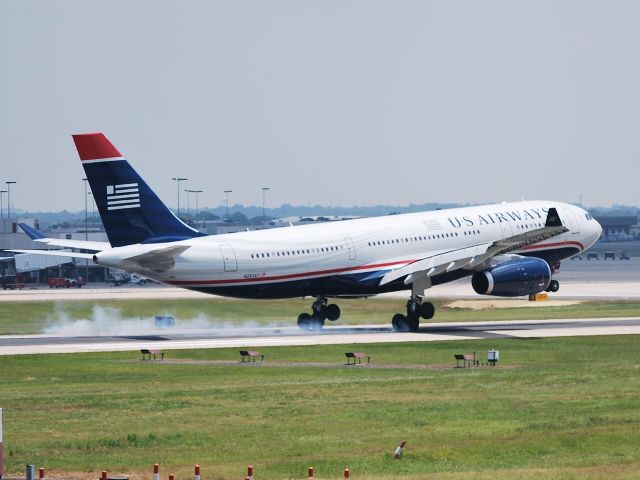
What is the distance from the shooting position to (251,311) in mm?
97000

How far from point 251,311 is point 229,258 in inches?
1014

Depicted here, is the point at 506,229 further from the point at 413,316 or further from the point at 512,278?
the point at 413,316

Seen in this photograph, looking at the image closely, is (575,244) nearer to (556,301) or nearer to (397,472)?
(556,301)

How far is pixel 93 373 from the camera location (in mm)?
56906

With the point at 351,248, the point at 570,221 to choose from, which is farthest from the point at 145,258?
the point at 570,221

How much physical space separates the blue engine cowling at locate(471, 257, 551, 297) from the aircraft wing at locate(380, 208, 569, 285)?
0.82m

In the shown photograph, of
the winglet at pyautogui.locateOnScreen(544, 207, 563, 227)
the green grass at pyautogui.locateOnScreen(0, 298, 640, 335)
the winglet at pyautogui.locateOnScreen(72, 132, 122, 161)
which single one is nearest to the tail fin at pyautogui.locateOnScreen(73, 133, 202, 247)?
the winglet at pyautogui.locateOnScreen(72, 132, 122, 161)

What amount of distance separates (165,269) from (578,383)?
24647mm

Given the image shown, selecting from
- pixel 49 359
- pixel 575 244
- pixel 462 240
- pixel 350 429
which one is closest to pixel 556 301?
pixel 575 244

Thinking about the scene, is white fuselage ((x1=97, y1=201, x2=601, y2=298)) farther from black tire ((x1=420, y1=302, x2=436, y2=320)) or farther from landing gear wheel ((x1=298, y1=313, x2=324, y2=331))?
landing gear wheel ((x1=298, y1=313, x2=324, y2=331))

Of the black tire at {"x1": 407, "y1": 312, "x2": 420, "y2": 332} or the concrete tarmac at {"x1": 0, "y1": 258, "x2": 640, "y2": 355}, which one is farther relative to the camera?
the black tire at {"x1": 407, "y1": 312, "x2": 420, "y2": 332}

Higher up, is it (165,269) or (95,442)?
(165,269)

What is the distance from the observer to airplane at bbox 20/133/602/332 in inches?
2731

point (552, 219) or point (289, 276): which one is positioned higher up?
point (552, 219)
